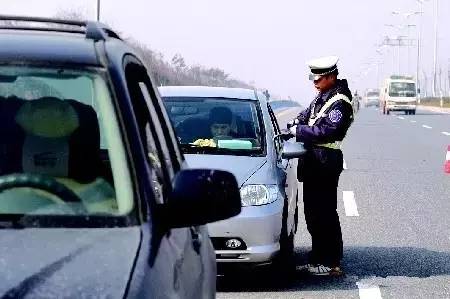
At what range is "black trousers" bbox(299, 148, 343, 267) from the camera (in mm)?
8703

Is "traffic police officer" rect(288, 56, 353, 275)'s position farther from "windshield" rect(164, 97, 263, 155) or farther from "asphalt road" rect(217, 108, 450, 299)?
"windshield" rect(164, 97, 263, 155)

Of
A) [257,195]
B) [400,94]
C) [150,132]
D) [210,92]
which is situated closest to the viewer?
[150,132]

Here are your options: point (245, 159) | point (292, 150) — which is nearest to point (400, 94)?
point (292, 150)

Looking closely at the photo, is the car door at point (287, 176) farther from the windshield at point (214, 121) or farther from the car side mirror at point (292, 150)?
the windshield at point (214, 121)

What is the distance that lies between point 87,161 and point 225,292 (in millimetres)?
4580

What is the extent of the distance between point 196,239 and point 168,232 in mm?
755

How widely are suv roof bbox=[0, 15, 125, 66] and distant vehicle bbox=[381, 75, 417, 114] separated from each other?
6562 cm

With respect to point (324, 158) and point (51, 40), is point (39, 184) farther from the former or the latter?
point (324, 158)

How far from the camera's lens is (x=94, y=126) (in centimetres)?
357

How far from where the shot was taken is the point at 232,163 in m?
8.12

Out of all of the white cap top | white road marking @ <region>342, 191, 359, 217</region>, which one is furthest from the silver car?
white road marking @ <region>342, 191, 359, 217</region>

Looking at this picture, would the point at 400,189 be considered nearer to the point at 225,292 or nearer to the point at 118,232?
the point at 225,292

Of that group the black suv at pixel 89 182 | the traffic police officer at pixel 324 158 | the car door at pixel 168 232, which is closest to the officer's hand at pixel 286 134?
the traffic police officer at pixel 324 158

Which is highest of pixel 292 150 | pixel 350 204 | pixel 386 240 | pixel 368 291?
pixel 292 150
